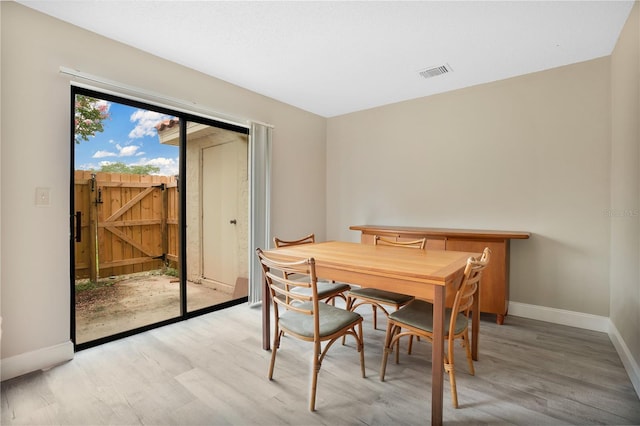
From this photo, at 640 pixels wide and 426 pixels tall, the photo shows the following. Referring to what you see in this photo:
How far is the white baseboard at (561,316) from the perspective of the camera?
275 cm

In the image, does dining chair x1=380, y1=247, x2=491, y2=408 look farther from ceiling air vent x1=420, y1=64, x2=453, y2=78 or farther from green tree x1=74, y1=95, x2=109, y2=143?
green tree x1=74, y1=95, x2=109, y2=143

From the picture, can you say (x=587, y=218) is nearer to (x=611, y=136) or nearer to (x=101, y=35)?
(x=611, y=136)

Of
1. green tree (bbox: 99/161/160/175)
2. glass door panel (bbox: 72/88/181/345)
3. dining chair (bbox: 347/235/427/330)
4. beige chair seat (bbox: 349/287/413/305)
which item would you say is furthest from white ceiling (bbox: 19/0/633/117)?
beige chair seat (bbox: 349/287/413/305)

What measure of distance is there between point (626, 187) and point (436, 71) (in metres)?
1.83

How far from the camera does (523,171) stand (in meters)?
3.12

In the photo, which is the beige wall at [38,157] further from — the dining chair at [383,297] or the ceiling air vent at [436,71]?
the ceiling air vent at [436,71]

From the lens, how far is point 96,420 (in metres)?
1.61

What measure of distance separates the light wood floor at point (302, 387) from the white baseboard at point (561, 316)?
0.72 ft

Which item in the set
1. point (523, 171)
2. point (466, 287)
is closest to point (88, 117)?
point (466, 287)

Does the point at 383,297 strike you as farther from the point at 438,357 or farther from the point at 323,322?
the point at 438,357

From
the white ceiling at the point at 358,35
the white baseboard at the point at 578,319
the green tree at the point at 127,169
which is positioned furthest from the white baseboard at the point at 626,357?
the green tree at the point at 127,169

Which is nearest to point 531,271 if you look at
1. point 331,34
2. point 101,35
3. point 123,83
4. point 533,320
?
point 533,320

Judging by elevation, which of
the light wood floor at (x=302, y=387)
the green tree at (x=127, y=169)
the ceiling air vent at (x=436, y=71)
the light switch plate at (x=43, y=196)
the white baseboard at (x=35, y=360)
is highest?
the ceiling air vent at (x=436, y=71)

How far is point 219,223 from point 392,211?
2365 millimetres
